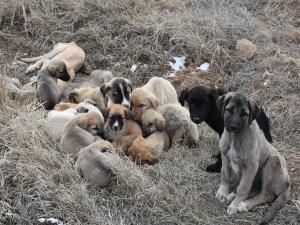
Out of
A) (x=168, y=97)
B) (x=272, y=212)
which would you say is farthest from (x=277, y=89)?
(x=272, y=212)

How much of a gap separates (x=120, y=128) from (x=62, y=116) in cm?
79

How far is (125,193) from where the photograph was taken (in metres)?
6.18

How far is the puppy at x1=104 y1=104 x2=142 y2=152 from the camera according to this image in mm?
7246

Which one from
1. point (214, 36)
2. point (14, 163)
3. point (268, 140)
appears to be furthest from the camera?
point (214, 36)

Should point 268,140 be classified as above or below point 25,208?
above

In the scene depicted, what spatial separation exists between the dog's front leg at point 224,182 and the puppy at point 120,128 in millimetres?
1244

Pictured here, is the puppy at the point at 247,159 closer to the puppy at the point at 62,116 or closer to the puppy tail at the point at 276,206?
the puppy tail at the point at 276,206

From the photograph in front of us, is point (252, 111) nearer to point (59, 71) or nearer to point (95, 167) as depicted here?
point (95, 167)

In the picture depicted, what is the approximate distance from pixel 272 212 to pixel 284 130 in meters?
2.51

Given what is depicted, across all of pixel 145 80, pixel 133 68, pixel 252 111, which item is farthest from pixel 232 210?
pixel 133 68

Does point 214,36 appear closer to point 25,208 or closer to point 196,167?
point 196,167

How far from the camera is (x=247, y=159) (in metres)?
6.23

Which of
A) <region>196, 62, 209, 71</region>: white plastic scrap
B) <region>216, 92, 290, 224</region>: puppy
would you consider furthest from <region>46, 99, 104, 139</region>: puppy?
<region>196, 62, 209, 71</region>: white plastic scrap

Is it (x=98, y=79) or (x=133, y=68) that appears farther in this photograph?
(x=133, y=68)
